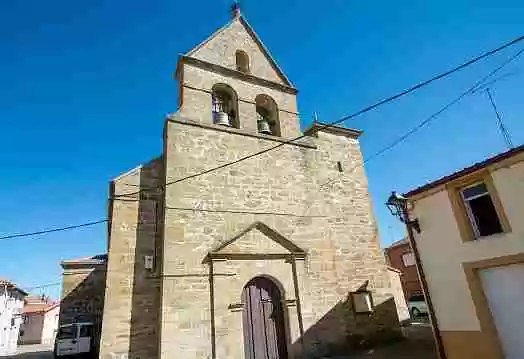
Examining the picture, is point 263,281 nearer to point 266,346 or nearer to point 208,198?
Result: point 266,346

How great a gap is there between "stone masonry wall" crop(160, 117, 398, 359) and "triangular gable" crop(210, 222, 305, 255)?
24 centimetres

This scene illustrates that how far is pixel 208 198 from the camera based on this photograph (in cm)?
891

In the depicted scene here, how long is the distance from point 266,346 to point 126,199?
5.47 m

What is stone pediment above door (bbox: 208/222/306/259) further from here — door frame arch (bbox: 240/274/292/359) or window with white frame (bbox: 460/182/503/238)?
window with white frame (bbox: 460/182/503/238)

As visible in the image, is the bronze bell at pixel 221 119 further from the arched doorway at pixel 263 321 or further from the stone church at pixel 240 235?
the arched doorway at pixel 263 321

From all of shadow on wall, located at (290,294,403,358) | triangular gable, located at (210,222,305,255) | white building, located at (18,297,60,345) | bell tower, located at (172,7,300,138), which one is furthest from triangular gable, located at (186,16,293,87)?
white building, located at (18,297,60,345)

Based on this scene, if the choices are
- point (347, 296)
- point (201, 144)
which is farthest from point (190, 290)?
point (347, 296)

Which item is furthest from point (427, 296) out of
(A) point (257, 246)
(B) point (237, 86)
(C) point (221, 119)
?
(B) point (237, 86)

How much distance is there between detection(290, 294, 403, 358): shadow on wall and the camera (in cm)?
847

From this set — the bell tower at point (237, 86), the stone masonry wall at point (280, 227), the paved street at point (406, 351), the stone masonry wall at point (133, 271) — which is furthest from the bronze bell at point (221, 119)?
the paved street at point (406, 351)

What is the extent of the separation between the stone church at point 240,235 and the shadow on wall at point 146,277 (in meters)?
0.03

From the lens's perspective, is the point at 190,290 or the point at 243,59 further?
the point at 243,59

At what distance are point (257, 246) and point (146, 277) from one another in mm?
3058

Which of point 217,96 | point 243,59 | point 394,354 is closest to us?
point 394,354
